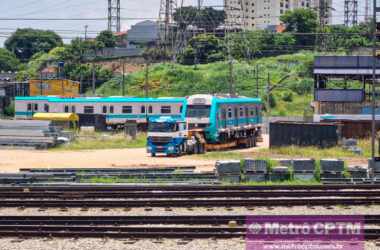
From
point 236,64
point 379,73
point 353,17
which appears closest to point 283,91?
point 236,64

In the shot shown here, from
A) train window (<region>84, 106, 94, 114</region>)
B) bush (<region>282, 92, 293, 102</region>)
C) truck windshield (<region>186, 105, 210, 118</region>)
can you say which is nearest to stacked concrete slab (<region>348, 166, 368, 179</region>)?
truck windshield (<region>186, 105, 210, 118</region>)

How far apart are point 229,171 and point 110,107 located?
3397 centimetres

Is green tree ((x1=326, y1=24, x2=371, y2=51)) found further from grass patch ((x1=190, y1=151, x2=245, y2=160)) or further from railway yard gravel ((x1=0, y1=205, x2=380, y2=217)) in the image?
railway yard gravel ((x1=0, y1=205, x2=380, y2=217))

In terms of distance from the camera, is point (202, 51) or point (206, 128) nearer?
point (206, 128)

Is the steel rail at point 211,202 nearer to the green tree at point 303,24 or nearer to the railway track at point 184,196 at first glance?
the railway track at point 184,196

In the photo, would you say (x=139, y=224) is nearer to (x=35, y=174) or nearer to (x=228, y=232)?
(x=228, y=232)

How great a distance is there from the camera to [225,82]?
8588 cm

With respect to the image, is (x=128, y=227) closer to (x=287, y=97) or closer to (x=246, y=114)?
(x=246, y=114)

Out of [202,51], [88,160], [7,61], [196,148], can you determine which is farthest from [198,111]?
[7,61]

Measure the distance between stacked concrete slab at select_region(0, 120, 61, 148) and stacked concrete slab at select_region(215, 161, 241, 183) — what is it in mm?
21003

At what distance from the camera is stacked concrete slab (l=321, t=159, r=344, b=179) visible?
26031 millimetres

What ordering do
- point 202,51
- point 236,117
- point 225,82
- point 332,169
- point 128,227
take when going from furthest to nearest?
point 202,51 < point 225,82 < point 236,117 < point 332,169 < point 128,227

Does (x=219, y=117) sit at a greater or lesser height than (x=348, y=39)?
lesser

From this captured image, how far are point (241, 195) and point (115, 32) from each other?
418ft
